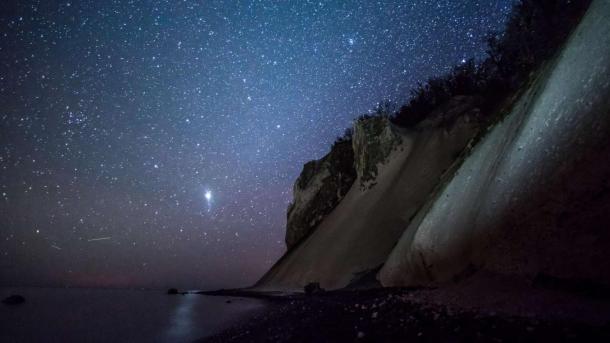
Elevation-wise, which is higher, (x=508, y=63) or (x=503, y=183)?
(x=508, y=63)

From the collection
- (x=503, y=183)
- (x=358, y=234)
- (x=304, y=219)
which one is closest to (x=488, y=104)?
(x=358, y=234)

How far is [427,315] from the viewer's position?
478cm

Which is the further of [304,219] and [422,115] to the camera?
[304,219]

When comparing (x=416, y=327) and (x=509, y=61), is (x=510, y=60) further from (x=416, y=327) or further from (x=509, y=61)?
(x=416, y=327)

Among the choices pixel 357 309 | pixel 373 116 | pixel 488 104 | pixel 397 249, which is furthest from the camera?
pixel 373 116

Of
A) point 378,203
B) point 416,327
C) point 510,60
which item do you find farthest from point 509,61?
point 416,327

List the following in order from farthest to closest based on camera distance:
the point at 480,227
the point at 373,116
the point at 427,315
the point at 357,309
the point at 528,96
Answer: the point at 373,116
the point at 528,96
the point at 480,227
the point at 357,309
the point at 427,315

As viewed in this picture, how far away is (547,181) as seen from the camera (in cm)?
539

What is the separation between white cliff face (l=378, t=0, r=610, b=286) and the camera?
461 centimetres

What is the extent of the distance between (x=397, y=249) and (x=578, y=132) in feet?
26.2

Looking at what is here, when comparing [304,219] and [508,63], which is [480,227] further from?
[304,219]

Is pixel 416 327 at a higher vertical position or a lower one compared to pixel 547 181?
lower

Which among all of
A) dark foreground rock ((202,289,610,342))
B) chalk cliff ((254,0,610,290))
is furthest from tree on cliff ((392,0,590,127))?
dark foreground rock ((202,289,610,342))

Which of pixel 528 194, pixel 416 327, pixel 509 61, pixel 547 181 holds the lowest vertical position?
pixel 416 327
